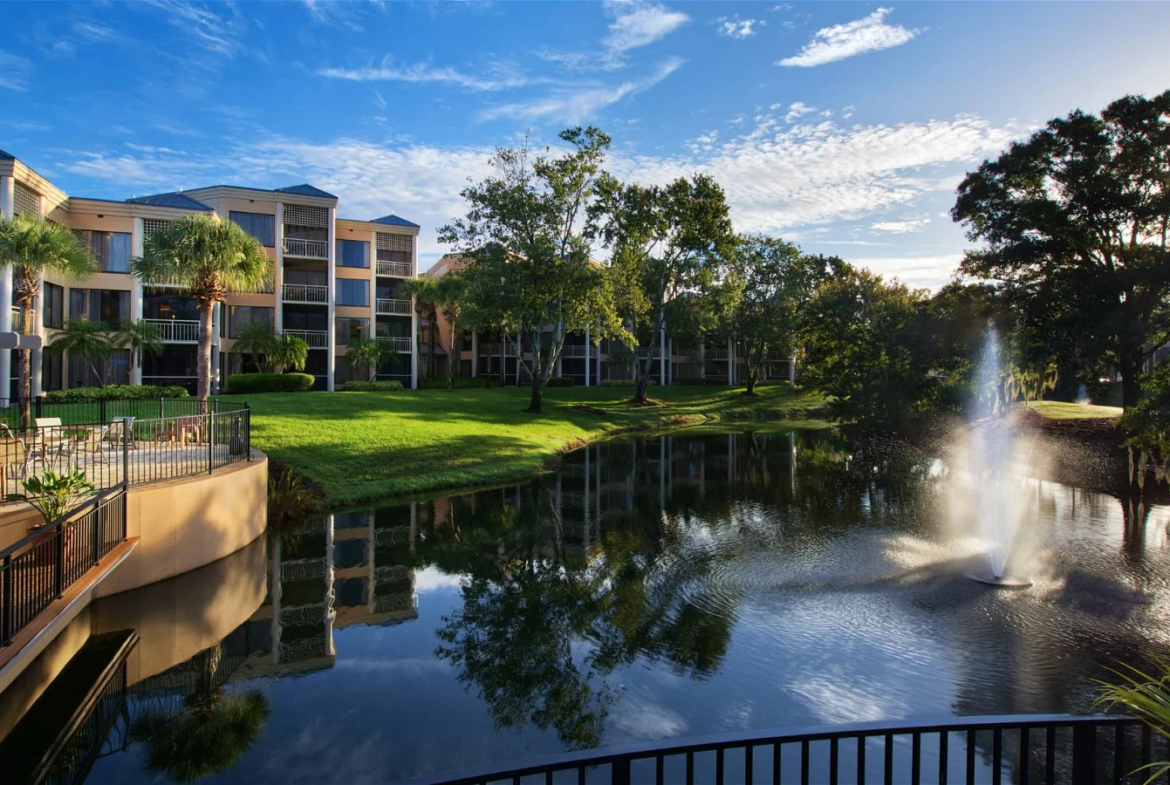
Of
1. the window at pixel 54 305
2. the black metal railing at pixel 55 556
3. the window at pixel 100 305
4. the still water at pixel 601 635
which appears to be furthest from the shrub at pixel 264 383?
the black metal railing at pixel 55 556

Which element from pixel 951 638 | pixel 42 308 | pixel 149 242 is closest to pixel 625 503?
pixel 951 638

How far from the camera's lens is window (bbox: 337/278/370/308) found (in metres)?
49.0

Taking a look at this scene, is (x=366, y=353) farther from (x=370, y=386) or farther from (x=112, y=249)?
(x=112, y=249)

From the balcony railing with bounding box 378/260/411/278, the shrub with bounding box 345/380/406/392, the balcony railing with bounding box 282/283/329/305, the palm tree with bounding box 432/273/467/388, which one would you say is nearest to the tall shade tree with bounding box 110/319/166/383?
the balcony railing with bounding box 282/283/329/305

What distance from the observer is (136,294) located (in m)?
38.2

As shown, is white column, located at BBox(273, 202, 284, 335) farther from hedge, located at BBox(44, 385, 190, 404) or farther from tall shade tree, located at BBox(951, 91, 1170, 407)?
tall shade tree, located at BBox(951, 91, 1170, 407)

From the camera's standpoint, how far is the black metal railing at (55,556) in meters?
7.23

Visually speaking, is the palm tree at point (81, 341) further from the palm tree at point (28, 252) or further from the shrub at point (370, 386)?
the palm tree at point (28, 252)

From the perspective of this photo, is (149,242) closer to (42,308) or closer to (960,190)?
(42,308)

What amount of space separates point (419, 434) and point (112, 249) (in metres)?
23.8

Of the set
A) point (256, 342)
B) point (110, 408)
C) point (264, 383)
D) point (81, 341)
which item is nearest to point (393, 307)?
point (256, 342)

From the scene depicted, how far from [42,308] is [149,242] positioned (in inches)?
613

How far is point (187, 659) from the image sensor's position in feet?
31.0

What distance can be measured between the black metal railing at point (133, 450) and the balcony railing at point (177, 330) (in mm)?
23418
